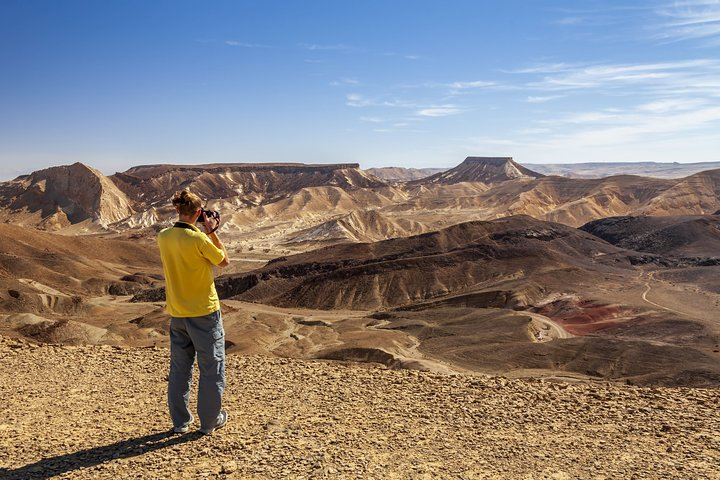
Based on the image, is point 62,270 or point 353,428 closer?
point 353,428

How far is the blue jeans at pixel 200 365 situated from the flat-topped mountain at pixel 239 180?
471ft

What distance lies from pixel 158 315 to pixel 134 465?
1636 inches

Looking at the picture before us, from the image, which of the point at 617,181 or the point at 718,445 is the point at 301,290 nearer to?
the point at 718,445

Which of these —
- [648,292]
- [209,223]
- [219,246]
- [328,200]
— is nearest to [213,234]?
[209,223]

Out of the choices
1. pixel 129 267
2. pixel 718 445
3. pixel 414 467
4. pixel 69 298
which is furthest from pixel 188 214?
pixel 129 267

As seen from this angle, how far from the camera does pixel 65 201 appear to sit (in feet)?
424

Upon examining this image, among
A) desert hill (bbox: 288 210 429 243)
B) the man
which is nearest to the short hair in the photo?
the man

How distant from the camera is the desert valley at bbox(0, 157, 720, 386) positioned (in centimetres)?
3241

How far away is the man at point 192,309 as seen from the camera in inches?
234

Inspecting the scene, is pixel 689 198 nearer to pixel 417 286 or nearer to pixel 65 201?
pixel 417 286

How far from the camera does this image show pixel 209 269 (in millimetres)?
6047

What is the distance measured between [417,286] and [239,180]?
12136 centimetres

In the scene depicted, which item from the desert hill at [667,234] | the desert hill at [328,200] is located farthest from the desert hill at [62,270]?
the desert hill at [667,234]

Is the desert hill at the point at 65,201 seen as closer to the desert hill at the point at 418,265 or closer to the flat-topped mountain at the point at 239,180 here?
the flat-topped mountain at the point at 239,180
